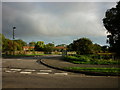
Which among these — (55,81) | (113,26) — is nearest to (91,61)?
(55,81)

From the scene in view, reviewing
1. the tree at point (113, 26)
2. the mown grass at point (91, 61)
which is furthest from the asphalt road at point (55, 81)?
the tree at point (113, 26)

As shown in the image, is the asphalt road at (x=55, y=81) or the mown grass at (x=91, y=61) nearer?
the asphalt road at (x=55, y=81)

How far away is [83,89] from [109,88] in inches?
51.4

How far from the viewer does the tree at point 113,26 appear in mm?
25875

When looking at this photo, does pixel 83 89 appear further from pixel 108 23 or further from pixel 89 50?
pixel 89 50

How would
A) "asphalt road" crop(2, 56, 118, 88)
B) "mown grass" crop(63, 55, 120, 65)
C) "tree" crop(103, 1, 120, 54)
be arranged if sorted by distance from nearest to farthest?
1. "asphalt road" crop(2, 56, 118, 88)
2. "mown grass" crop(63, 55, 120, 65)
3. "tree" crop(103, 1, 120, 54)

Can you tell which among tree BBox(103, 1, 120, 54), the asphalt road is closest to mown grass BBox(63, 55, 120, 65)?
the asphalt road

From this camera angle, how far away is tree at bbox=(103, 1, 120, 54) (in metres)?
25.9

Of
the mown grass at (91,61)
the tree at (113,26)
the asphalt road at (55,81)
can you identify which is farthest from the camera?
the tree at (113,26)

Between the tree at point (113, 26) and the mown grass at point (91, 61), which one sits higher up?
the tree at point (113, 26)

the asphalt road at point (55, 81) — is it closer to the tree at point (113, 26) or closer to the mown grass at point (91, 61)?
the mown grass at point (91, 61)

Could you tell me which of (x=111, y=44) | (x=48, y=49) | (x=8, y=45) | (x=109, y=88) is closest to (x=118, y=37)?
(x=111, y=44)

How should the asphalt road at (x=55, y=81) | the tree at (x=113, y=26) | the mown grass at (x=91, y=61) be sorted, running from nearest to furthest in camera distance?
the asphalt road at (x=55, y=81), the mown grass at (x=91, y=61), the tree at (x=113, y=26)

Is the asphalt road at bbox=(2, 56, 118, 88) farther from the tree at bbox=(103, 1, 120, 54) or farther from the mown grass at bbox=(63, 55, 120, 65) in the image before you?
the tree at bbox=(103, 1, 120, 54)
